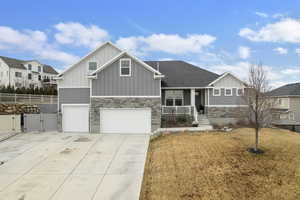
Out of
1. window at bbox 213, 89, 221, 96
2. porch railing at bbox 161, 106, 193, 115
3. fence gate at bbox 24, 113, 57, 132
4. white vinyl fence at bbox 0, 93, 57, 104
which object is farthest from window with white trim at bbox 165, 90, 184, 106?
white vinyl fence at bbox 0, 93, 57, 104

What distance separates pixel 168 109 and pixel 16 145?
11726 mm

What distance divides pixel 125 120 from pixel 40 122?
7631 mm

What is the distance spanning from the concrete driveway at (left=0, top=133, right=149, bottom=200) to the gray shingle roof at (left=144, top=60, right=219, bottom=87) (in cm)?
787

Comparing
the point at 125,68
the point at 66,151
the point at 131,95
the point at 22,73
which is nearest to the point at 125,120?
the point at 131,95

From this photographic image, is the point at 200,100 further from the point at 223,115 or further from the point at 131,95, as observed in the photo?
the point at 131,95

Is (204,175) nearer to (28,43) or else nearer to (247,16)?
(247,16)

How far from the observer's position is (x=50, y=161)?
30.3 ft

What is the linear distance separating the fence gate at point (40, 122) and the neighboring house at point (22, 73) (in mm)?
26232

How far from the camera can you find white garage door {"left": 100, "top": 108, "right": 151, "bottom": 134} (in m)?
15.8

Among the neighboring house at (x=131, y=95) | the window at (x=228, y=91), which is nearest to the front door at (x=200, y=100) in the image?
the neighboring house at (x=131, y=95)

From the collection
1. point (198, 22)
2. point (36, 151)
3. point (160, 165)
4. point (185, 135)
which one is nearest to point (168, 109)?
point (185, 135)

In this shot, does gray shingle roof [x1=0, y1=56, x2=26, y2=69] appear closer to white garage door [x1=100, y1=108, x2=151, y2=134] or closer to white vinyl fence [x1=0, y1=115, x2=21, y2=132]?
white vinyl fence [x1=0, y1=115, x2=21, y2=132]

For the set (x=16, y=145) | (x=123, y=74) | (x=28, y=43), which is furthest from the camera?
(x=28, y=43)

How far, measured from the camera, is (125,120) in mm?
15914
